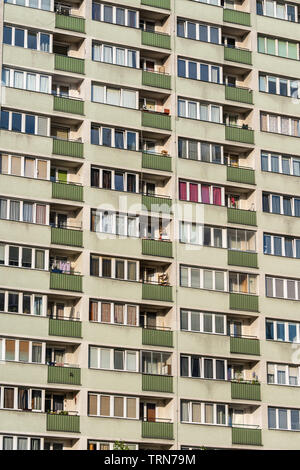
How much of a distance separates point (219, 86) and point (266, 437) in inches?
1092

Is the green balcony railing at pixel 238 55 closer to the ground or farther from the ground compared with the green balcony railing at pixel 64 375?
farther from the ground

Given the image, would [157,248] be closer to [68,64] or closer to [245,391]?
[245,391]

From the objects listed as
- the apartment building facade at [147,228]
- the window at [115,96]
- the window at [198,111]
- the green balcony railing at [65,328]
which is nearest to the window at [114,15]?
the apartment building facade at [147,228]

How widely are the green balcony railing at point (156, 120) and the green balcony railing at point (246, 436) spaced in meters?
23.6

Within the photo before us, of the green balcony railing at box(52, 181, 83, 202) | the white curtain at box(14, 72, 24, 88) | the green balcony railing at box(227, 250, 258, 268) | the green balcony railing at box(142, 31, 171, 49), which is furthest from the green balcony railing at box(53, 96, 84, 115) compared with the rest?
the green balcony railing at box(227, 250, 258, 268)

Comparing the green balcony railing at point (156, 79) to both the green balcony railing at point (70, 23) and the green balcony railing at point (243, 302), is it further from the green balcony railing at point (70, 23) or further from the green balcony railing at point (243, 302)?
the green balcony railing at point (243, 302)

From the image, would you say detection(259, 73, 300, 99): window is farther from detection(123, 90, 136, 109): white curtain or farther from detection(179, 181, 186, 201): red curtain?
detection(179, 181, 186, 201): red curtain

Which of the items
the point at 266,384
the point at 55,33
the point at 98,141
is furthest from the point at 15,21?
the point at 266,384

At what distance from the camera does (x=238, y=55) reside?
3971 inches

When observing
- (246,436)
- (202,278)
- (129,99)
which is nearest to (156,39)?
(129,99)

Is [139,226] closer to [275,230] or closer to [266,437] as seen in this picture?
[275,230]

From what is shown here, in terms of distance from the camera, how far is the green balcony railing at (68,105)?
9369cm

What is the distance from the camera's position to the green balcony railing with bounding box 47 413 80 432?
86.5 m

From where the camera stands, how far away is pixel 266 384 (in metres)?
93.4
